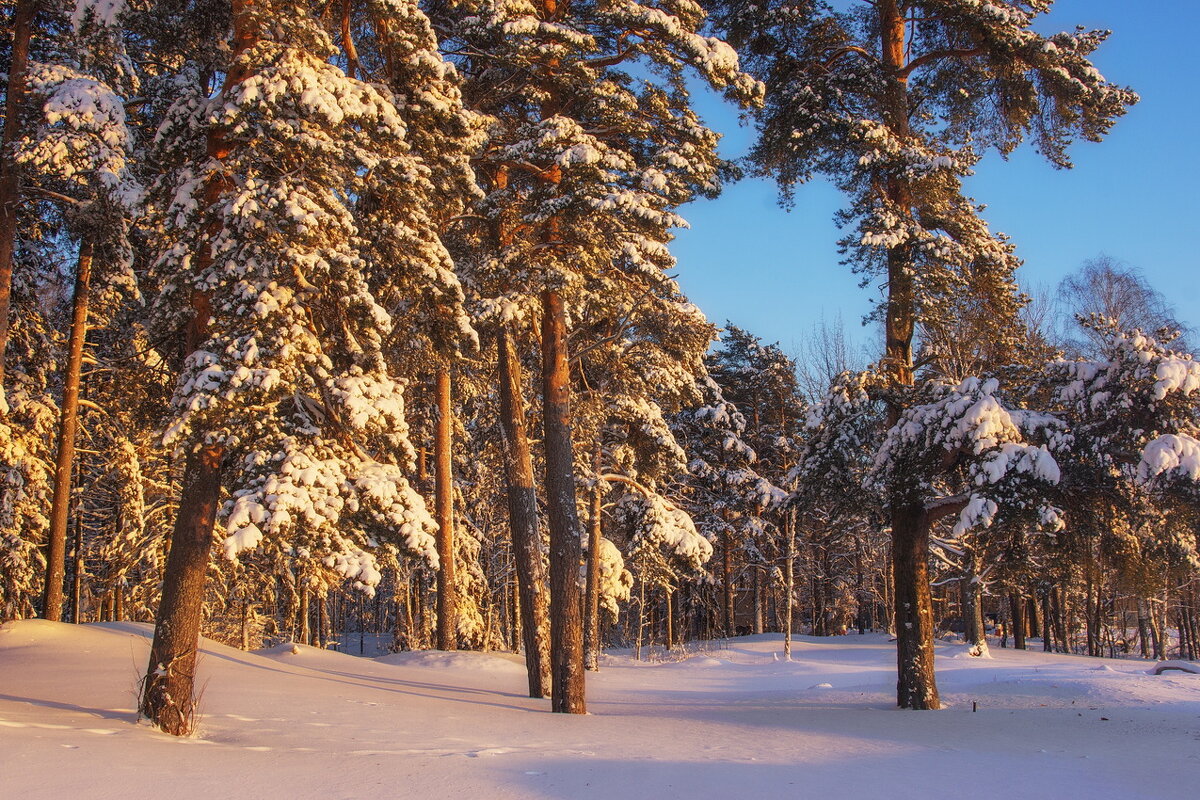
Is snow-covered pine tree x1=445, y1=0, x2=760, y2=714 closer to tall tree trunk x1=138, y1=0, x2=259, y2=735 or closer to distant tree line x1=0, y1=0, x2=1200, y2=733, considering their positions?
distant tree line x1=0, y1=0, x2=1200, y2=733

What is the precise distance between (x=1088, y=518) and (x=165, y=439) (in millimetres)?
10841

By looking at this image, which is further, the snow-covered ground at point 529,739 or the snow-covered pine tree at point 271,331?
the snow-covered pine tree at point 271,331

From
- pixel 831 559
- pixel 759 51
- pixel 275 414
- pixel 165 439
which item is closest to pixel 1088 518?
pixel 759 51

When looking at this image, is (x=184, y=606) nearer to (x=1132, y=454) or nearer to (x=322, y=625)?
(x=1132, y=454)

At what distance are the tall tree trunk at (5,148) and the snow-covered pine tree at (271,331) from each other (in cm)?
514

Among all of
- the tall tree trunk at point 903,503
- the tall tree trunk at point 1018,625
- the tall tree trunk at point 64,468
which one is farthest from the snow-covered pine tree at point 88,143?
the tall tree trunk at point 1018,625

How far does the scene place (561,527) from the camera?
1127cm

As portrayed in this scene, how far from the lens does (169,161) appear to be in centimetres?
893

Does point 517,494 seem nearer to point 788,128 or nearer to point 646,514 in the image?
point 646,514

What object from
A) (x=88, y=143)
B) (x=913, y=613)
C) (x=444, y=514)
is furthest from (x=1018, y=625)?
(x=88, y=143)

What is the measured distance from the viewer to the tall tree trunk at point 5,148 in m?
12.0

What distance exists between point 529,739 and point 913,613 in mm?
6223

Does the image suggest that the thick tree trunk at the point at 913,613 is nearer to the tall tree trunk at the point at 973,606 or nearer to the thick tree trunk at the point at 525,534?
the thick tree trunk at the point at 525,534

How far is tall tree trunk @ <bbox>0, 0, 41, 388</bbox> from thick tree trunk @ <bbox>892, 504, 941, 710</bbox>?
13640mm
